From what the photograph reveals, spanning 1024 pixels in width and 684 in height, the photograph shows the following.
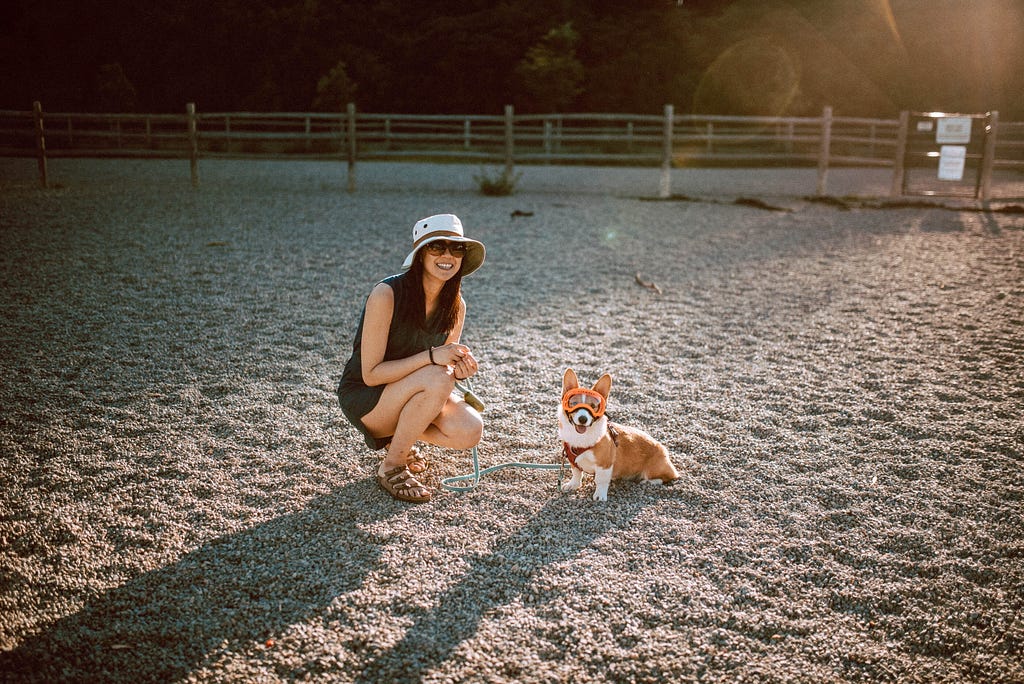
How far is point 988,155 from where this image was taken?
11758 mm

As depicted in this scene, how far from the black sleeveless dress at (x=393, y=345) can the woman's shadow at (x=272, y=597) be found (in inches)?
13.4

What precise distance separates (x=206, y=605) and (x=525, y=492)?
1.19 metres

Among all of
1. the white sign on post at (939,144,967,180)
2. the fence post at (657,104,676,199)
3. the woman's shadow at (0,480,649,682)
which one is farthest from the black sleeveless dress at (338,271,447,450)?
the white sign on post at (939,144,967,180)

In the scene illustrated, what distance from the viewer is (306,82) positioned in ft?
94.7

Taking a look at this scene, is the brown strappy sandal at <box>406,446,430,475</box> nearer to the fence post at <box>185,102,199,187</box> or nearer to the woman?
the woman

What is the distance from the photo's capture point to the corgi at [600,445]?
258 cm

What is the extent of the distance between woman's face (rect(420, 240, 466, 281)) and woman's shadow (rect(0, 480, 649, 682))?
34.8 inches

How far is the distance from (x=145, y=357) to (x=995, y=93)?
32.2 metres

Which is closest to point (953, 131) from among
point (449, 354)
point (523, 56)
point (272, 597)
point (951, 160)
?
point (951, 160)

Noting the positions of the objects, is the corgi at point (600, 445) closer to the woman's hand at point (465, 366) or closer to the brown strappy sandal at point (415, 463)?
the woman's hand at point (465, 366)

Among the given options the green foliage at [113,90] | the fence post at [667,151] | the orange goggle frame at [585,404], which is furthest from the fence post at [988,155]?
the green foliage at [113,90]

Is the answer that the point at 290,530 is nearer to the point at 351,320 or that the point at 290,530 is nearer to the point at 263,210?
the point at 351,320

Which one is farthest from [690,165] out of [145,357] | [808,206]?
[145,357]

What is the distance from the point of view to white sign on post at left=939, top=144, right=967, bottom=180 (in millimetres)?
11492
